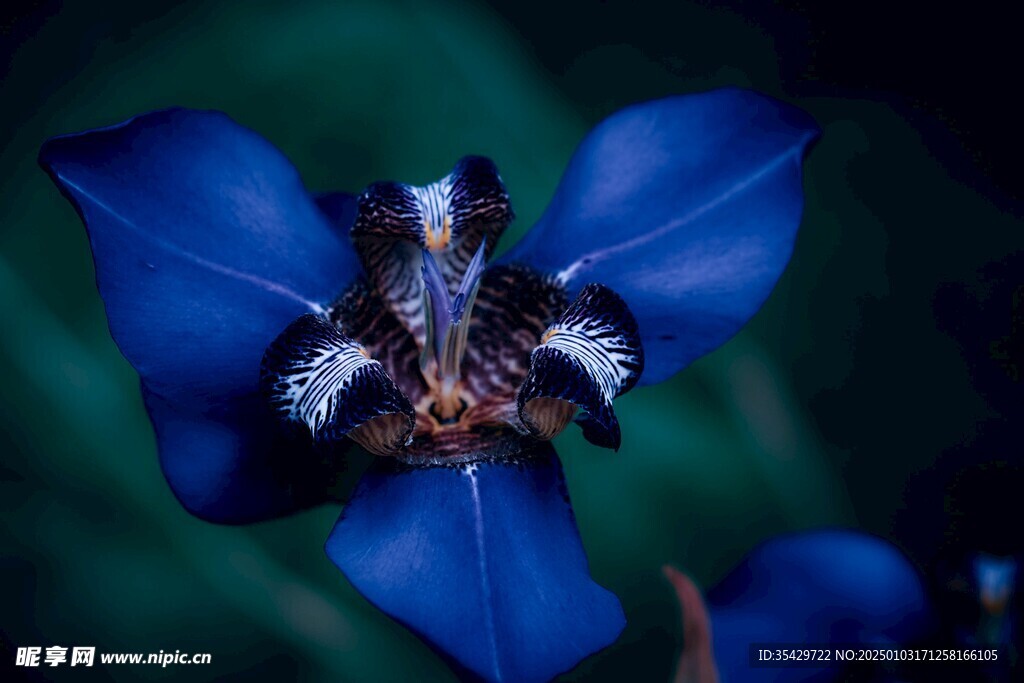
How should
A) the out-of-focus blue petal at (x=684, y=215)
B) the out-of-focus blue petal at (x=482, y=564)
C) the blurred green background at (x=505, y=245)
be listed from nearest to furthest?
1. the out-of-focus blue petal at (x=482, y=564)
2. the out-of-focus blue petal at (x=684, y=215)
3. the blurred green background at (x=505, y=245)

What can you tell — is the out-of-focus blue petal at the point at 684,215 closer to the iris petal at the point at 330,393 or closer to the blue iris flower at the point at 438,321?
the blue iris flower at the point at 438,321

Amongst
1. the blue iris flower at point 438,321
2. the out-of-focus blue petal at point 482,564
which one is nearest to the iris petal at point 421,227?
the blue iris flower at point 438,321

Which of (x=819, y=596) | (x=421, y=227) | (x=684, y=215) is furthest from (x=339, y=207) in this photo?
(x=819, y=596)

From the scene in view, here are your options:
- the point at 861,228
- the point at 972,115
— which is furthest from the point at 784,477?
the point at 972,115

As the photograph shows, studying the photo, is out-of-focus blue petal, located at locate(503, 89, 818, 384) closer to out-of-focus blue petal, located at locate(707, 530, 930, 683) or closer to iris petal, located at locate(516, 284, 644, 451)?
iris petal, located at locate(516, 284, 644, 451)

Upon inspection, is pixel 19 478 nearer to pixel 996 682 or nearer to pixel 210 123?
pixel 210 123
